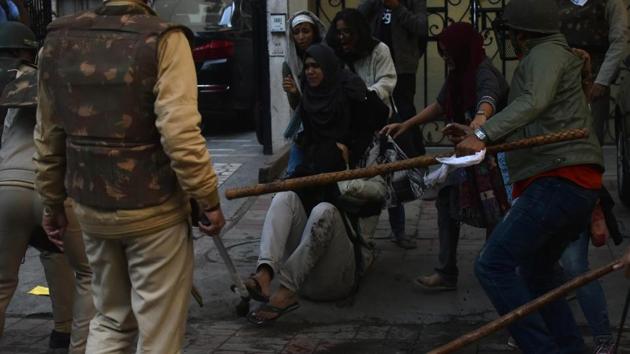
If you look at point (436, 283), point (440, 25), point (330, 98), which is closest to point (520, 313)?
point (436, 283)

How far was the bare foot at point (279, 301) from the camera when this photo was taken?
6500mm

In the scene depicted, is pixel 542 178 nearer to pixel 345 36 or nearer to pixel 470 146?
pixel 470 146

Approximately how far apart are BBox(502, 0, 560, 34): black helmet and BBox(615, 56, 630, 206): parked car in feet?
10.0

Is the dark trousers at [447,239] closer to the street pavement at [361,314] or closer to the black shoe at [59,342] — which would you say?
the street pavement at [361,314]

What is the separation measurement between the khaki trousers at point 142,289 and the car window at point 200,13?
8.68 m

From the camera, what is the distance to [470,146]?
16.0ft

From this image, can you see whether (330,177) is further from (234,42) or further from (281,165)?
(234,42)

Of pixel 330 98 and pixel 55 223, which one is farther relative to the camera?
pixel 330 98

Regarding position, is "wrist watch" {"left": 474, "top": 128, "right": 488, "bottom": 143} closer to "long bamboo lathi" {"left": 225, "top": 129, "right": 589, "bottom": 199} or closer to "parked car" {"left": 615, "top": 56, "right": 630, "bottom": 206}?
"long bamboo lathi" {"left": 225, "top": 129, "right": 589, "bottom": 199}

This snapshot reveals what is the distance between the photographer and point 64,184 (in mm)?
4777

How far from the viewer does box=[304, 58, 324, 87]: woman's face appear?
673 cm

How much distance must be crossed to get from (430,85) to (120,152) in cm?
690

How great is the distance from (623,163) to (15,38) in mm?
4631

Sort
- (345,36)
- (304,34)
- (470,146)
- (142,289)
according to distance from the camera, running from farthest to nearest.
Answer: (304,34), (345,36), (470,146), (142,289)
